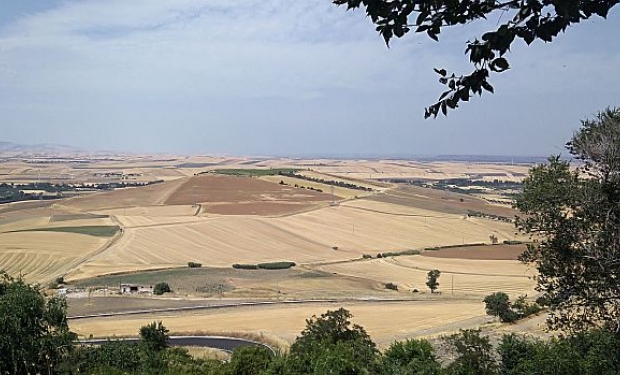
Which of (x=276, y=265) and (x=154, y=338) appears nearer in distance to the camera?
(x=154, y=338)

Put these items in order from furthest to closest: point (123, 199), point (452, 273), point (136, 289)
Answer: point (123, 199)
point (452, 273)
point (136, 289)

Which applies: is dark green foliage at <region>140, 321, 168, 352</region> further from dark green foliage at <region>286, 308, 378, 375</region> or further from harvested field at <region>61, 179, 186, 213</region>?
harvested field at <region>61, 179, 186, 213</region>

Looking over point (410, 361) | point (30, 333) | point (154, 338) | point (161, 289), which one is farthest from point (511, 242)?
point (30, 333)

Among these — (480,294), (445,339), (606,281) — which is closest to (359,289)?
(480,294)

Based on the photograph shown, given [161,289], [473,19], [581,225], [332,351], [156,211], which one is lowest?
[161,289]

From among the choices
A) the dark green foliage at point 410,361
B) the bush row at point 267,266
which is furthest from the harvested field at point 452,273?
the dark green foliage at point 410,361

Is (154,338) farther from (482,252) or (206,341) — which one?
(482,252)

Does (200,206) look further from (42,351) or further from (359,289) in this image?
(42,351)

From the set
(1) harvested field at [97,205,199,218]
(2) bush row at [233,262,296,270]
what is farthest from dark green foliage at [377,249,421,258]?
(1) harvested field at [97,205,199,218]

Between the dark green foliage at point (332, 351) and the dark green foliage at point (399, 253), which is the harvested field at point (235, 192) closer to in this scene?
the dark green foliage at point (399, 253)
